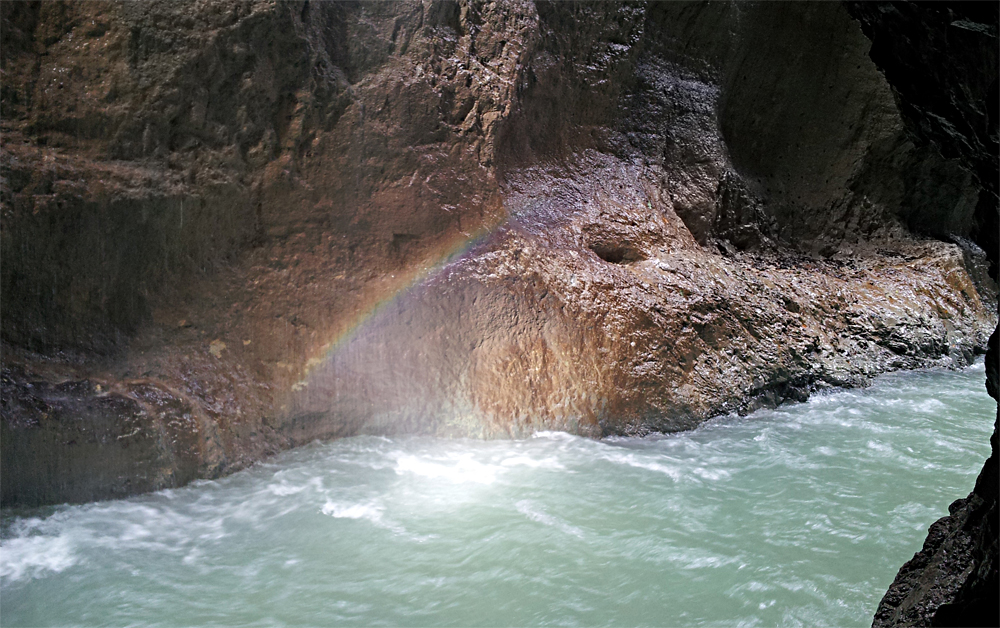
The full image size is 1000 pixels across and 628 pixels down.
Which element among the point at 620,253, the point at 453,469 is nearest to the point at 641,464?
the point at 453,469

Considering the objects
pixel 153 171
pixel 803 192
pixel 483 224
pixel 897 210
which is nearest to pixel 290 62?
pixel 153 171

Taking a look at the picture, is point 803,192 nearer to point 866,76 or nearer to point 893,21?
point 866,76

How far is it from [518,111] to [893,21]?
3749 mm

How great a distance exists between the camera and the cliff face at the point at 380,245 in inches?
161

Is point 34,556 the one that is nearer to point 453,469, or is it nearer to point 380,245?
point 453,469

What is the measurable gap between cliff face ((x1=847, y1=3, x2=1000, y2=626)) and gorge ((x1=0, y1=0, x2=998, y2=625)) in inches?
2.4

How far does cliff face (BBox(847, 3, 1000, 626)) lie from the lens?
1748 mm

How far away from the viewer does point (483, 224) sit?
5.24 metres

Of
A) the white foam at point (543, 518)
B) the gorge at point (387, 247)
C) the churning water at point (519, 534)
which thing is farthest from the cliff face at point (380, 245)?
the white foam at point (543, 518)

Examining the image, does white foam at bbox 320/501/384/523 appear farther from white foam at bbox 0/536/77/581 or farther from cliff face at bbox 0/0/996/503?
white foam at bbox 0/536/77/581

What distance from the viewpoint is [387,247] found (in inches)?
197

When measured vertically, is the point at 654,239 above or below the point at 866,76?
below

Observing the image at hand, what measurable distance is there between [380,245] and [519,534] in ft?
7.29

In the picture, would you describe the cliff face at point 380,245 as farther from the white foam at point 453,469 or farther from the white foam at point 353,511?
the white foam at point 353,511
